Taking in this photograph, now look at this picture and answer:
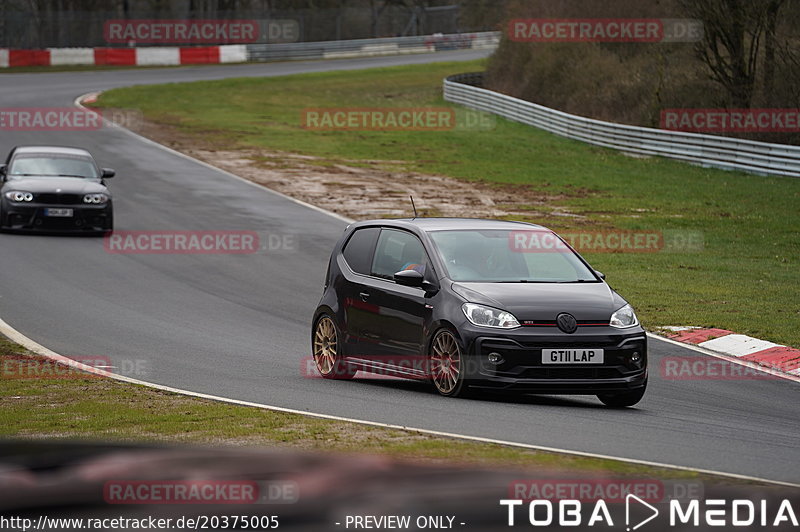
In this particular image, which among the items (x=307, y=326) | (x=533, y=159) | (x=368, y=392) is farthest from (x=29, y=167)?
(x=533, y=159)

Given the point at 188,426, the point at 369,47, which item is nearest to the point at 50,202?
the point at 188,426

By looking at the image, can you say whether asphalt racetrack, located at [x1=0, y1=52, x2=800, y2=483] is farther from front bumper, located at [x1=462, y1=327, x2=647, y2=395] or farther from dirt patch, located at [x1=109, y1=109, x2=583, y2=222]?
dirt patch, located at [x1=109, y1=109, x2=583, y2=222]

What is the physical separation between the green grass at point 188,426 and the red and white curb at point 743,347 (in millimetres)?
6105

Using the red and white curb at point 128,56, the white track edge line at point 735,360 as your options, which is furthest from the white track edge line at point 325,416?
the red and white curb at point 128,56

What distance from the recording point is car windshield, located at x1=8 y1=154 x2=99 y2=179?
2386 centimetres

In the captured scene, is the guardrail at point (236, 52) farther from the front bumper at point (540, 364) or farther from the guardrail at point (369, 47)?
the front bumper at point (540, 364)

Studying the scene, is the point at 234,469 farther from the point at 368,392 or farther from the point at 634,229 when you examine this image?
the point at 634,229

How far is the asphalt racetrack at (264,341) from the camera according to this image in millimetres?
8164

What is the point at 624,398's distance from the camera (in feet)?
32.7

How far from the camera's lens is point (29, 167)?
945 inches

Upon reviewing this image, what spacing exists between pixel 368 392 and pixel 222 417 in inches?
75.6

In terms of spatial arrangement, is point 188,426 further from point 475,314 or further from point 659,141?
point 659,141

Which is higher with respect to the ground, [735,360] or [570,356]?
[570,356]

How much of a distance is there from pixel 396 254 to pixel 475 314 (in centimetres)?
153
